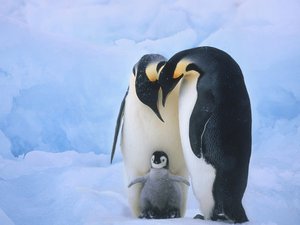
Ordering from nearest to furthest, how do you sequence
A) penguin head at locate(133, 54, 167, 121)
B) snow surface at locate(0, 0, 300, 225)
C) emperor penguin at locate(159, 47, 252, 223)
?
emperor penguin at locate(159, 47, 252, 223) < penguin head at locate(133, 54, 167, 121) < snow surface at locate(0, 0, 300, 225)

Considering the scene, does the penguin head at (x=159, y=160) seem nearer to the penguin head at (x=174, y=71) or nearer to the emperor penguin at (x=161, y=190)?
the emperor penguin at (x=161, y=190)

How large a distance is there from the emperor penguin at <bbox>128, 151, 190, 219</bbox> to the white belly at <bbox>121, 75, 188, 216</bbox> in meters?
0.05

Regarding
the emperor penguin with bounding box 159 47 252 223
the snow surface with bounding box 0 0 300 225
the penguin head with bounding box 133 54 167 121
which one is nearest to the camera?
the emperor penguin with bounding box 159 47 252 223

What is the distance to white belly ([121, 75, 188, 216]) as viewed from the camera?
1.98 metres

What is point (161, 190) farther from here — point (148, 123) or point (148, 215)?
point (148, 123)

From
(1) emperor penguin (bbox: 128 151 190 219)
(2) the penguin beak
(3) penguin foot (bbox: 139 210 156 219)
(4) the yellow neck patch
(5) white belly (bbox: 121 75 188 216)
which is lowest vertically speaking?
(3) penguin foot (bbox: 139 210 156 219)

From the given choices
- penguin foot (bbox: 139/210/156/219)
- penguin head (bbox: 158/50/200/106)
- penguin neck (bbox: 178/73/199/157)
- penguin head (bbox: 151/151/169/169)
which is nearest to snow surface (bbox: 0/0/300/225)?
penguin foot (bbox: 139/210/156/219)

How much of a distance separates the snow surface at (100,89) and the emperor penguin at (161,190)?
0.20m

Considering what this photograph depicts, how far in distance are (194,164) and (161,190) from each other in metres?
0.17

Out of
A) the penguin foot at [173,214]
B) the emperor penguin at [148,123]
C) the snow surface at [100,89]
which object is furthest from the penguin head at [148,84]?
the snow surface at [100,89]

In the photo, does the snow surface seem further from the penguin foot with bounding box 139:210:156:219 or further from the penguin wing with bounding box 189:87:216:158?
the penguin wing with bounding box 189:87:216:158

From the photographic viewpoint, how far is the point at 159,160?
6.34 ft

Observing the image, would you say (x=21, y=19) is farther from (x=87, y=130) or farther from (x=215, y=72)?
(x=215, y=72)

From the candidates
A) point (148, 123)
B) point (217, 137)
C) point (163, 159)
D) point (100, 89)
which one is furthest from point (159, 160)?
point (100, 89)
